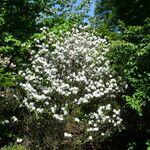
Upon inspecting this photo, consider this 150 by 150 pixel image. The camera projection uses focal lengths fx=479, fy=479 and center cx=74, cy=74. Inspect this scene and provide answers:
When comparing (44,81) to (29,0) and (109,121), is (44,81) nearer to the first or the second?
(109,121)

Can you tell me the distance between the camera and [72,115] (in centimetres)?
1318

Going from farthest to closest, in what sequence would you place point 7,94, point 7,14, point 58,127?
point 7,14, point 7,94, point 58,127

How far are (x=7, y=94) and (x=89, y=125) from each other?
263 cm

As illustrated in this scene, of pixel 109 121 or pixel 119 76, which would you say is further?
pixel 119 76

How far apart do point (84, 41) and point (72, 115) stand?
3334mm

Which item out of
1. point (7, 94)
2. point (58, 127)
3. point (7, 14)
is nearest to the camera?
point (58, 127)

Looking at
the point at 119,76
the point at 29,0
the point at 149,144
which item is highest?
the point at 29,0

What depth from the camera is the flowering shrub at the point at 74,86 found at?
43.2 feet

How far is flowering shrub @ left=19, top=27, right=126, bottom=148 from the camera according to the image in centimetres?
1316

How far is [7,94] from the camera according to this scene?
13977 millimetres

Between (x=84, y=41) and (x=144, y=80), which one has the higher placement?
(x=84, y=41)

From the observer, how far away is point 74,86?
14039 millimetres

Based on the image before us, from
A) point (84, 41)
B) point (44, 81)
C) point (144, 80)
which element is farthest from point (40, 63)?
point (144, 80)

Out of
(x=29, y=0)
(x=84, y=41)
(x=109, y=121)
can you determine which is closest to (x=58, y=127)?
(x=109, y=121)
